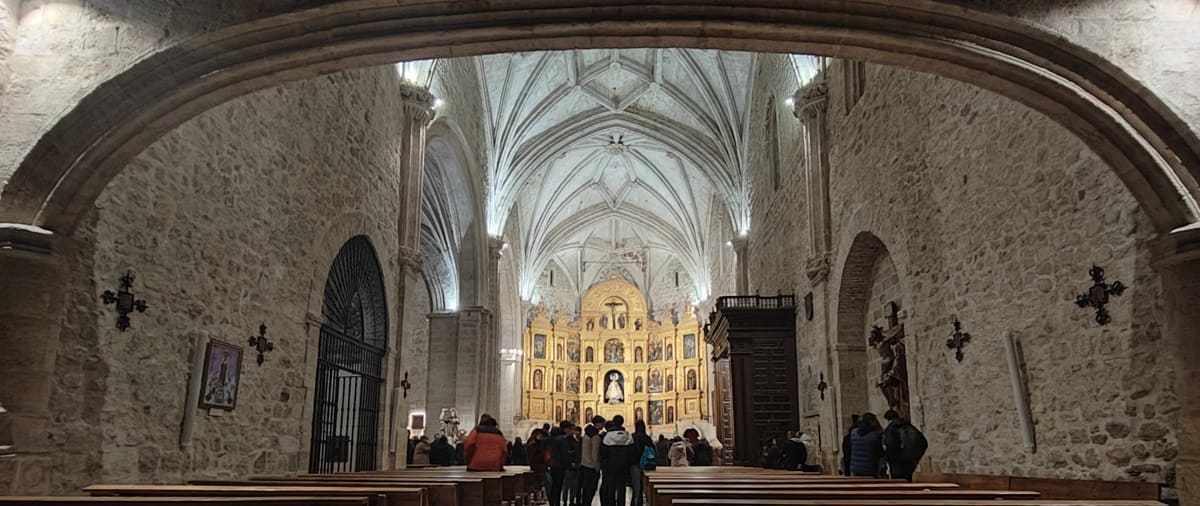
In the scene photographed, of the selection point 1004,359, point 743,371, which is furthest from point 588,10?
point 743,371

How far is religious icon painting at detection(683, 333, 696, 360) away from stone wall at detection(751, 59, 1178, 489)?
82.0ft

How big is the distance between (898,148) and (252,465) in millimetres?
7647

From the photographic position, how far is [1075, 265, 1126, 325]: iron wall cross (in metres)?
5.82

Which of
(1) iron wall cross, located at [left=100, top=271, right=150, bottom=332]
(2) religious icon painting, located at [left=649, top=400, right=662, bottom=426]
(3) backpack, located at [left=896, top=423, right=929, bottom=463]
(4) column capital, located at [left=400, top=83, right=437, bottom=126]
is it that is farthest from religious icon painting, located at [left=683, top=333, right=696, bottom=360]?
(1) iron wall cross, located at [left=100, top=271, right=150, bottom=332]

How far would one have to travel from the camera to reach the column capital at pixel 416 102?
13.2 m

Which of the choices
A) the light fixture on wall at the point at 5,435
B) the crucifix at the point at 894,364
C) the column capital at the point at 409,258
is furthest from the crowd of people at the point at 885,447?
the column capital at the point at 409,258

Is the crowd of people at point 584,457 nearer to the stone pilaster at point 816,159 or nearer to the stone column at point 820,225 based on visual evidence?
the stone column at point 820,225

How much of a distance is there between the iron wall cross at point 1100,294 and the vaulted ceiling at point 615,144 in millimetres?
8247

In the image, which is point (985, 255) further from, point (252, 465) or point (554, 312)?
point (554, 312)

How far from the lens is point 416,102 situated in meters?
13.3

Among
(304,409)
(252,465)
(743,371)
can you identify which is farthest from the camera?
(743,371)

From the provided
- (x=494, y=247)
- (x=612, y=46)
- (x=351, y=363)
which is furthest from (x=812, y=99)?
(x=494, y=247)

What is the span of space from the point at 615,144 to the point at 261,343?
19.9 m

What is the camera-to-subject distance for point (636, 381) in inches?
1485
